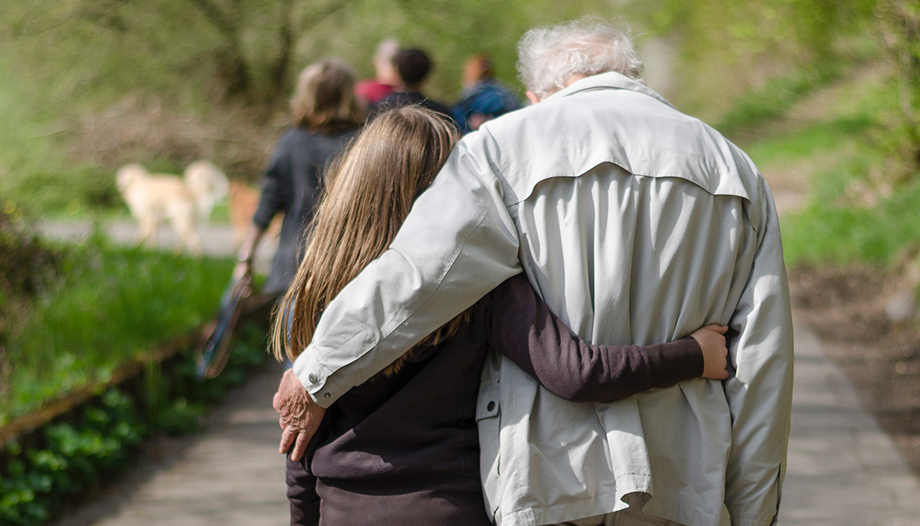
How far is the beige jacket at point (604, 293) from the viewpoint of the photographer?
69.1 inches

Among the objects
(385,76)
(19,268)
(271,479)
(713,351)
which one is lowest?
(271,479)

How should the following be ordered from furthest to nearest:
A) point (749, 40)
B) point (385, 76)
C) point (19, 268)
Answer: point (749, 40) < point (385, 76) < point (19, 268)

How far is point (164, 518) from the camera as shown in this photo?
3.86m

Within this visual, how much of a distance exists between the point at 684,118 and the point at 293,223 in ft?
9.02

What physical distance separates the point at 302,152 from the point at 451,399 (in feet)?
8.83

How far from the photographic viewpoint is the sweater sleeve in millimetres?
1776

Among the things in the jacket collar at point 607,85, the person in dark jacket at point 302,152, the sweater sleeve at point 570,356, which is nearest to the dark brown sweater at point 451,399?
the sweater sleeve at point 570,356

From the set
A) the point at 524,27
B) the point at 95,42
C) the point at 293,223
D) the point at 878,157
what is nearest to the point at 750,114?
the point at 524,27

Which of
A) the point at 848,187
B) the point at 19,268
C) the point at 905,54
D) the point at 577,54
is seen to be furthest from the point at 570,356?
the point at 848,187

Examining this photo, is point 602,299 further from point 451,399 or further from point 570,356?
point 451,399

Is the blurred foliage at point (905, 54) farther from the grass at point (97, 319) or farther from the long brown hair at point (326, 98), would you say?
the grass at point (97, 319)

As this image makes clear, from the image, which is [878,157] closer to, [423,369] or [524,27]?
[524,27]

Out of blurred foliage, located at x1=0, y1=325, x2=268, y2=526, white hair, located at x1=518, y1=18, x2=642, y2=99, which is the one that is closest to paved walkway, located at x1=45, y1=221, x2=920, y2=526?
blurred foliage, located at x1=0, y1=325, x2=268, y2=526

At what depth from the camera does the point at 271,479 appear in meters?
4.39
